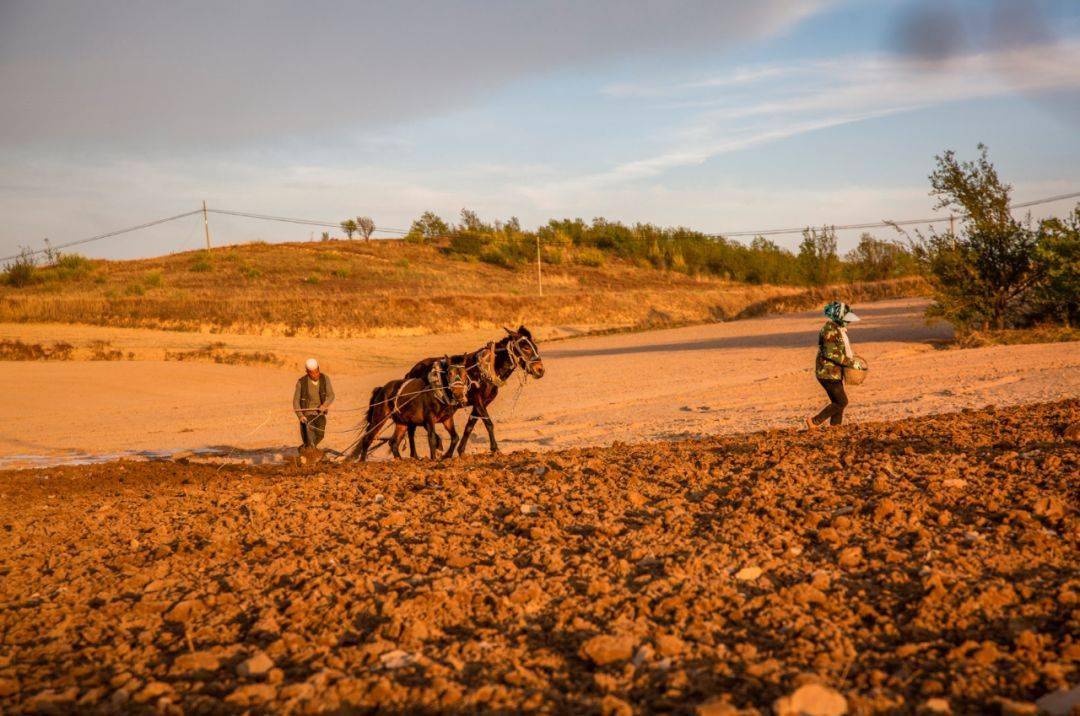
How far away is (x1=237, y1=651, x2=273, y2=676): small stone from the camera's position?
5105 millimetres

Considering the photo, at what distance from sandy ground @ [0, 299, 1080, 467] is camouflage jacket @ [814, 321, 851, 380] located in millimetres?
2208

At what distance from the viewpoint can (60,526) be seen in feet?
30.2

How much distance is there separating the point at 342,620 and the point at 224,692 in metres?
1.02

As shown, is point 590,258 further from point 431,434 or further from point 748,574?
point 748,574

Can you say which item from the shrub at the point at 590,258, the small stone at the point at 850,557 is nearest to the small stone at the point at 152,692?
the small stone at the point at 850,557

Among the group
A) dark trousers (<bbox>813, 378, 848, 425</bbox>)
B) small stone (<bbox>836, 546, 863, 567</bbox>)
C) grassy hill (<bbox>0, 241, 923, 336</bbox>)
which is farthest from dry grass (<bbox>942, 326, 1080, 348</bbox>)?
grassy hill (<bbox>0, 241, 923, 336</bbox>)

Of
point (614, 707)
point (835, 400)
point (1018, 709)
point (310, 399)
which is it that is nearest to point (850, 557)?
point (1018, 709)

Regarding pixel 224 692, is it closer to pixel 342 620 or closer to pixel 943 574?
pixel 342 620

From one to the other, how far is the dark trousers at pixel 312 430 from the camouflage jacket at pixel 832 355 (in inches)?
285

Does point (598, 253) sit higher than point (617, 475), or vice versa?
point (598, 253)

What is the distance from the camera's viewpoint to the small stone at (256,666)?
16.8 feet

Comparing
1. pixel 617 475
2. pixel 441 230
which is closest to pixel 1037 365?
pixel 617 475

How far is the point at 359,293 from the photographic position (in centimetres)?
5097

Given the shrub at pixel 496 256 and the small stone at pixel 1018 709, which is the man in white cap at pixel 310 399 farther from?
the shrub at pixel 496 256
